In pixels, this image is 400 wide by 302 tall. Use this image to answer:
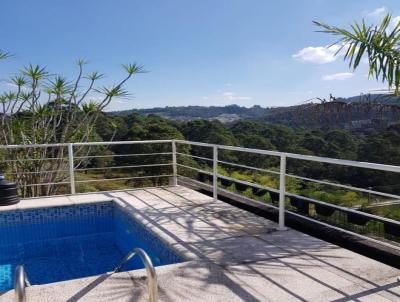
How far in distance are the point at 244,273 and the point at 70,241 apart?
339 centimetres

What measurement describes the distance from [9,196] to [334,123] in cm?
468

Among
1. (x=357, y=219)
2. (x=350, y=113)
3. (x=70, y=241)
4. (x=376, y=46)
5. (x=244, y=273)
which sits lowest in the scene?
(x=70, y=241)

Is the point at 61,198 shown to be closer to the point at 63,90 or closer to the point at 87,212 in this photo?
the point at 87,212

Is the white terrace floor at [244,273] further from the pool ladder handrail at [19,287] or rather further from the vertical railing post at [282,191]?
the pool ladder handrail at [19,287]

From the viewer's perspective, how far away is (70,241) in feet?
18.6

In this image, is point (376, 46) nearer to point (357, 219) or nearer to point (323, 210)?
point (357, 219)

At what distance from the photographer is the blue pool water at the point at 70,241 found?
4.59 m

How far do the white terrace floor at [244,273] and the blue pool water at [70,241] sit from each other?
2.20 ft

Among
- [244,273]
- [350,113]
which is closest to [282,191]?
[350,113]

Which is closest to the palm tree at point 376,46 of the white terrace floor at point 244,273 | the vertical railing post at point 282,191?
the vertical railing post at point 282,191

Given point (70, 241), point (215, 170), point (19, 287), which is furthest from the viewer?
point (215, 170)

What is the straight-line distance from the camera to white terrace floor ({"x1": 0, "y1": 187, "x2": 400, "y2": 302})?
2.74 meters

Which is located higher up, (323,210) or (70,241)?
(323,210)

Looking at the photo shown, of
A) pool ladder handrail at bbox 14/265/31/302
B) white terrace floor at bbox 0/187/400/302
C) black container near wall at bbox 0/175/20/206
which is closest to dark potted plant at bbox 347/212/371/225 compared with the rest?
white terrace floor at bbox 0/187/400/302
